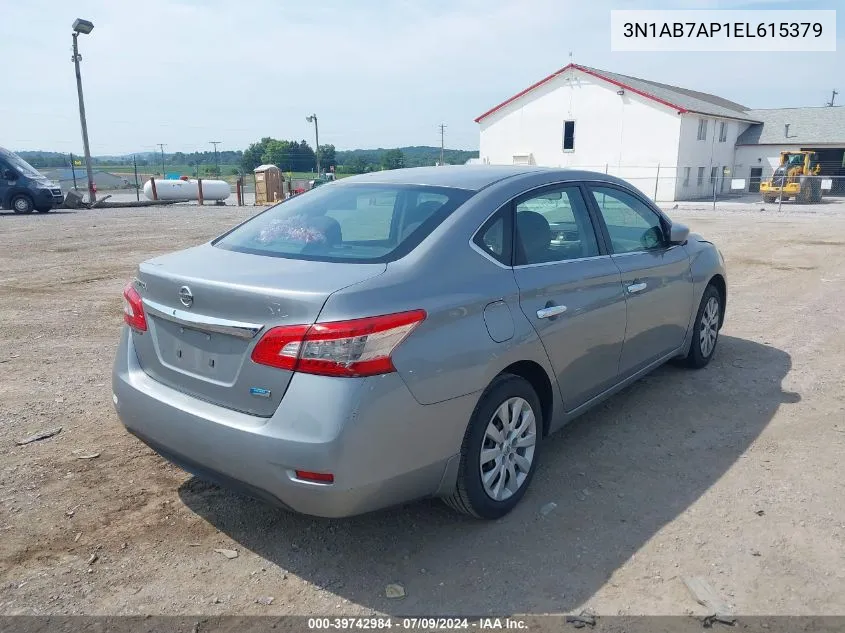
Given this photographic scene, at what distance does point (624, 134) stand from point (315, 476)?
1501 inches

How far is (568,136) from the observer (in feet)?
128

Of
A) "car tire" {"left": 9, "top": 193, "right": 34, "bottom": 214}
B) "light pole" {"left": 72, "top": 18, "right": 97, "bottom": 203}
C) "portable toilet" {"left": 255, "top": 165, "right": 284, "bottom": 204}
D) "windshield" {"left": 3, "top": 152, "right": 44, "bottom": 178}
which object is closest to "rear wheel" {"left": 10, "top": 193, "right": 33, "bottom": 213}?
"car tire" {"left": 9, "top": 193, "right": 34, "bottom": 214}

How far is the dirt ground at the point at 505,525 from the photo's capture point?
2.77 meters

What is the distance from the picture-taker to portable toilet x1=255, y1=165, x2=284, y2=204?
3260 cm

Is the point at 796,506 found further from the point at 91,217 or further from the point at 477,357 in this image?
the point at 91,217

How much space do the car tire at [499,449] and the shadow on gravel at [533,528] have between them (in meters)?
0.14

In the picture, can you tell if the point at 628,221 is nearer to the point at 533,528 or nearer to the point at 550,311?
the point at 550,311

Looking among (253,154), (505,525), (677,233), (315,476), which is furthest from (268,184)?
(253,154)

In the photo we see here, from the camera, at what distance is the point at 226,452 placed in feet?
8.95

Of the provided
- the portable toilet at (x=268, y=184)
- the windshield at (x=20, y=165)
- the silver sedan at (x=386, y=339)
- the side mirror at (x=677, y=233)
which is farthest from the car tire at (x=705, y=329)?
the portable toilet at (x=268, y=184)

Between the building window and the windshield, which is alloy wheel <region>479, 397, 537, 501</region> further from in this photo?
the building window

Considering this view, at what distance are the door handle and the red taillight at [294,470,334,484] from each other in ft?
4.54

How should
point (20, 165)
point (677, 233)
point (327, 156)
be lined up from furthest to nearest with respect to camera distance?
point (327, 156) < point (20, 165) < point (677, 233)

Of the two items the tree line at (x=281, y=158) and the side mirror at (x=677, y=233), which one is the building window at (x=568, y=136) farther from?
the side mirror at (x=677, y=233)
